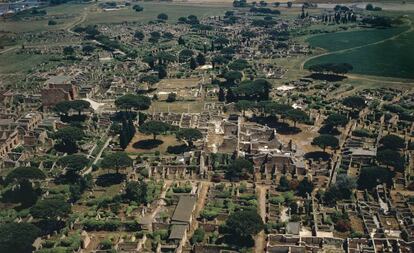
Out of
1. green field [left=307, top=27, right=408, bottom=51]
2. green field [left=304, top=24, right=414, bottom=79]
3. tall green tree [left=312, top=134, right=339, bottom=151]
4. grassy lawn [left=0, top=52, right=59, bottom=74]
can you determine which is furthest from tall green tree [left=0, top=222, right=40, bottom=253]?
green field [left=307, top=27, right=408, bottom=51]

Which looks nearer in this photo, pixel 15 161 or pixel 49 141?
pixel 15 161

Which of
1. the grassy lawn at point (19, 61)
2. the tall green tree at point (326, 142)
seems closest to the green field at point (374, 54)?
the tall green tree at point (326, 142)

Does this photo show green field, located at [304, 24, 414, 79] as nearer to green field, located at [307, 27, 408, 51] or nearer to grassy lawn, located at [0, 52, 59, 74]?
green field, located at [307, 27, 408, 51]

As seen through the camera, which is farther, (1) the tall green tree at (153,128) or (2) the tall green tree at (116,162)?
(1) the tall green tree at (153,128)

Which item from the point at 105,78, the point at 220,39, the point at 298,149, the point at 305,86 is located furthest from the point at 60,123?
the point at 220,39

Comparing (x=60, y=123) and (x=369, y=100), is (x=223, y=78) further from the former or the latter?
(x=60, y=123)

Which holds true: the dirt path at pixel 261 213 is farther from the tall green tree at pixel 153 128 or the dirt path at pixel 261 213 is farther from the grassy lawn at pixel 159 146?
the tall green tree at pixel 153 128
